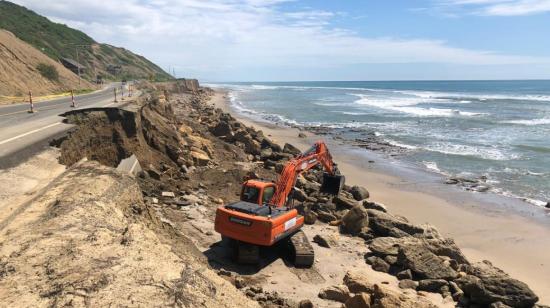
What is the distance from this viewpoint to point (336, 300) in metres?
9.43

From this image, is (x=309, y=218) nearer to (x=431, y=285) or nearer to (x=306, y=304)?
(x=431, y=285)

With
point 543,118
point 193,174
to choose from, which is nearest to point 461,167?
point 193,174

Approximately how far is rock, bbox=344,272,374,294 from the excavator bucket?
26.4ft

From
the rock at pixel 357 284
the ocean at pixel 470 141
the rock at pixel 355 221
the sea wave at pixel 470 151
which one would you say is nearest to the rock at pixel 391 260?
the rock at pixel 355 221

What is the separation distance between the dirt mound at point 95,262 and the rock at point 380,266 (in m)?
6.54

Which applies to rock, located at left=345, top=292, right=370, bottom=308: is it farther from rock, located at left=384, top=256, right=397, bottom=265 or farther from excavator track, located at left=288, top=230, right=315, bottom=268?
rock, located at left=384, top=256, right=397, bottom=265

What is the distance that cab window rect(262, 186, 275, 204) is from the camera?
12472 mm

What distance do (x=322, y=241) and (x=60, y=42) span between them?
297ft

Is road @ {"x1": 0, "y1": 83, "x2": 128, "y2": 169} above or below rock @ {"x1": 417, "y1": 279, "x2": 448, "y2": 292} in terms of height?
above

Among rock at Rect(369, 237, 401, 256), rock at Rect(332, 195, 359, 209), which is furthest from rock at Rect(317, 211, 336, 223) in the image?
rock at Rect(369, 237, 401, 256)

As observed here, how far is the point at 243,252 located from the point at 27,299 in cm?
706

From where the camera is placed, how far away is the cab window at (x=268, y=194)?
1247 cm

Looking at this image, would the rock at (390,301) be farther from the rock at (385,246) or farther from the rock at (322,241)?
the rock at (322,241)

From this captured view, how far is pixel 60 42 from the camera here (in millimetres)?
89125
